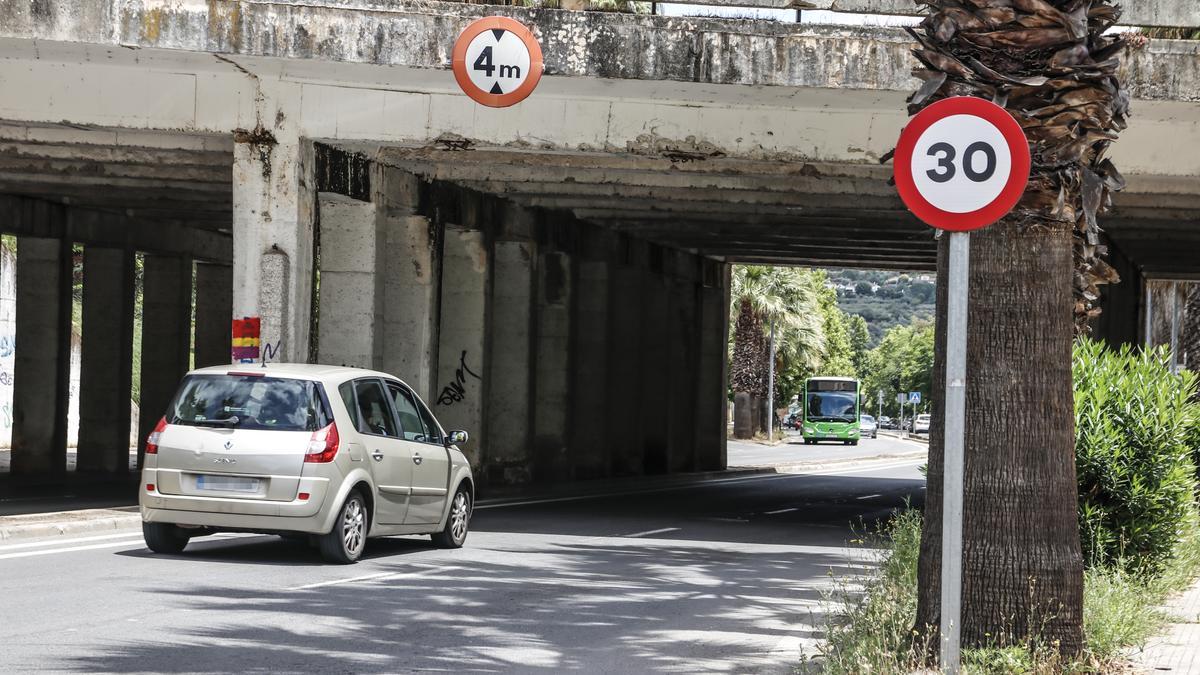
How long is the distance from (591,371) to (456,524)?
1774 centimetres

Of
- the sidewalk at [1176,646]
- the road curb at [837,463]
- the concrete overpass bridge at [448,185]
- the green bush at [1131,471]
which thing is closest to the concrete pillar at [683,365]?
the concrete overpass bridge at [448,185]

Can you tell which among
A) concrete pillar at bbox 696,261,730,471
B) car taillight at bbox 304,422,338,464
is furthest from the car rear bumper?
concrete pillar at bbox 696,261,730,471

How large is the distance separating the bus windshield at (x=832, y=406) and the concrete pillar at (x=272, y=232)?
2208 inches

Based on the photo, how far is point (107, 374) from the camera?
33.0m

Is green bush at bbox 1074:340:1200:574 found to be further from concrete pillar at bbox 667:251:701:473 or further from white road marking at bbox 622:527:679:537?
concrete pillar at bbox 667:251:701:473

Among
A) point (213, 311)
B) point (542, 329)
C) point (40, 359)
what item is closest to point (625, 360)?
point (542, 329)

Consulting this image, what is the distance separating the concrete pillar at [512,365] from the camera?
28359 mm

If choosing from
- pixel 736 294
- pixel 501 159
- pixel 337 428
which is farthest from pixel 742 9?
pixel 736 294

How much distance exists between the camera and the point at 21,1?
1667 cm

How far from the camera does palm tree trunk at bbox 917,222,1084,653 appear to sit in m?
7.46

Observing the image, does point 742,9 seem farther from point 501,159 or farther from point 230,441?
point 230,441

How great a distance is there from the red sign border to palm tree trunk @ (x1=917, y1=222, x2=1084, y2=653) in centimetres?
120

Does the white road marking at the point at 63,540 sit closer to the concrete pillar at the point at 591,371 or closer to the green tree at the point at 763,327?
the concrete pillar at the point at 591,371

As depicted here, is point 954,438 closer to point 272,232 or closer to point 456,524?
point 456,524
